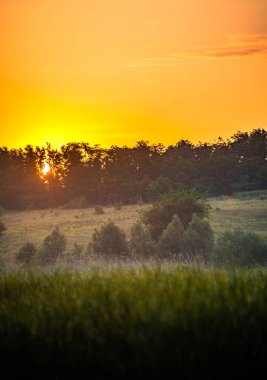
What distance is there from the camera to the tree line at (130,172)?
217ft

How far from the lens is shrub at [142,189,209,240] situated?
1091 inches

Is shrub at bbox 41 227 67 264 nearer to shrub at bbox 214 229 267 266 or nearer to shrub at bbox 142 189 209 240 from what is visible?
shrub at bbox 142 189 209 240

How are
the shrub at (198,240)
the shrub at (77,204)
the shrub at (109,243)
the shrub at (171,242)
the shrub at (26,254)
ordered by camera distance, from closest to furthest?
the shrub at (198,240)
the shrub at (171,242)
the shrub at (26,254)
the shrub at (109,243)
the shrub at (77,204)

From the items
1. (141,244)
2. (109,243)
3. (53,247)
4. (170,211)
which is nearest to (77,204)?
(170,211)

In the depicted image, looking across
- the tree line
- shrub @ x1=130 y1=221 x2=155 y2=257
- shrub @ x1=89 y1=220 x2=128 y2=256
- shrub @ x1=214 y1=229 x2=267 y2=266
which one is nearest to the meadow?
shrub @ x1=214 y1=229 x2=267 y2=266

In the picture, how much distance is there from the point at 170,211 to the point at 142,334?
78.4 feet

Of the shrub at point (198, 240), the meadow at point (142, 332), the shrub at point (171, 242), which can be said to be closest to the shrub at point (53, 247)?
the shrub at point (171, 242)

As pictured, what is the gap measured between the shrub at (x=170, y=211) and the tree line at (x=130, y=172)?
1278 inches

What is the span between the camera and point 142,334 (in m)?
4.09

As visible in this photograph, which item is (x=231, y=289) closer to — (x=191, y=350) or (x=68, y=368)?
(x=191, y=350)

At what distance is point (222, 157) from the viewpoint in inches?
2753

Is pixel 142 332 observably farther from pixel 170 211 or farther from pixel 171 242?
pixel 170 211

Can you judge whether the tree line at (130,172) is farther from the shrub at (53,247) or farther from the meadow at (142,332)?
the meadow at (142,332)

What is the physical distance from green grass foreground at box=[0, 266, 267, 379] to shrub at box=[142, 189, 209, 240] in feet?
74.1
